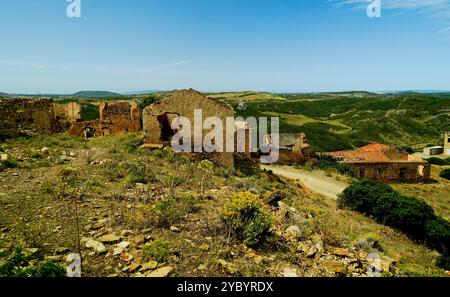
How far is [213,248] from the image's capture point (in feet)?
16.0

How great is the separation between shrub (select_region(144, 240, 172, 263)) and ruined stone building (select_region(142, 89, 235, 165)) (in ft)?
24.3

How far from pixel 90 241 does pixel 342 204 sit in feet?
39.0

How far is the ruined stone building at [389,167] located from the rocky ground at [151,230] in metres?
19.4

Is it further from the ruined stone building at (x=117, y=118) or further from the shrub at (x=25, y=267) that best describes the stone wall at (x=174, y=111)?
the shrub at (x=25, y=267)

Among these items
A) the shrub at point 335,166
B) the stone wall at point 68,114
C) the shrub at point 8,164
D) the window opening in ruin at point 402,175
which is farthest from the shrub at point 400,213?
the stone wall at point 68,114

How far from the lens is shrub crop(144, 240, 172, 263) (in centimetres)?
445

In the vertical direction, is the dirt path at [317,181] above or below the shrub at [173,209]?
below

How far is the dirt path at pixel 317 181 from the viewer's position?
17909 mm

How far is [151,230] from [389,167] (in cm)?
2611

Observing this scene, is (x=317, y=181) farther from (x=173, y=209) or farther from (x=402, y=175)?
(x=173, y=209)

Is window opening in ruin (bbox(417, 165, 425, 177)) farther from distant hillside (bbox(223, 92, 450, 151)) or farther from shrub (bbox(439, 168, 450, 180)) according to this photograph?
distant hillside (bbox(223, 92, 450, 151))

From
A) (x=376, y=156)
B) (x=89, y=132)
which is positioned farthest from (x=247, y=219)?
(x=376, y=156)

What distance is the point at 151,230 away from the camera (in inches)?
209
